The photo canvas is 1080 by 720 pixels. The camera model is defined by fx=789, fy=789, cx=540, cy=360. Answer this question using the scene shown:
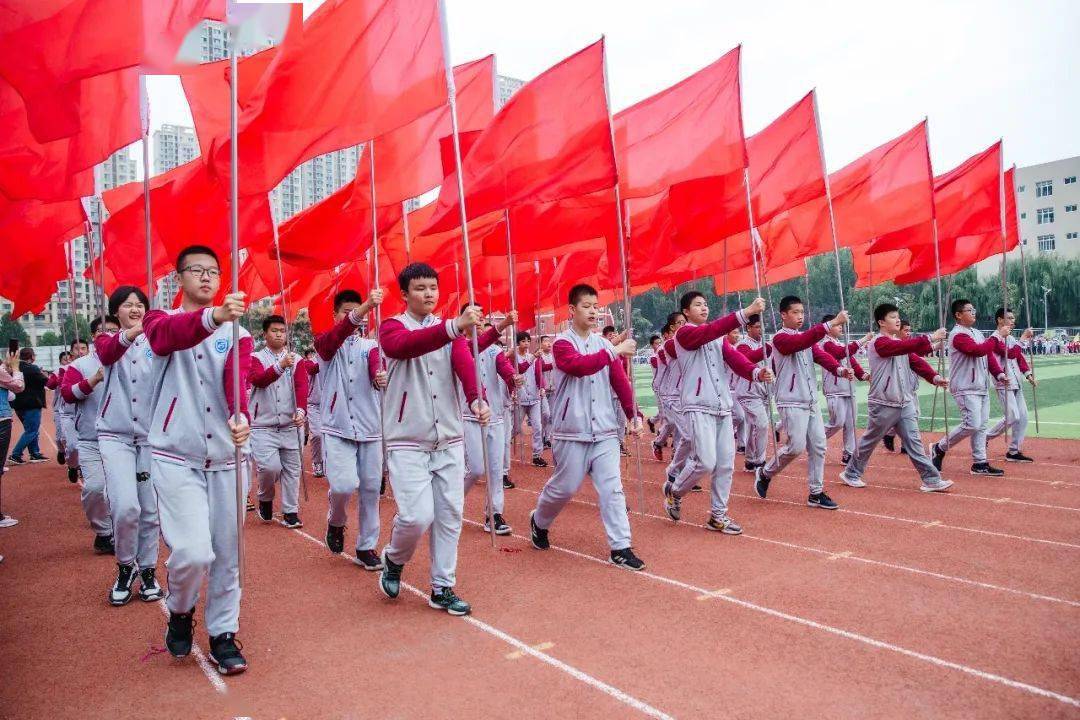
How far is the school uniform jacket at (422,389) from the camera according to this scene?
5.58 meters

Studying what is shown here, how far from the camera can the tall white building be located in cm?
7238

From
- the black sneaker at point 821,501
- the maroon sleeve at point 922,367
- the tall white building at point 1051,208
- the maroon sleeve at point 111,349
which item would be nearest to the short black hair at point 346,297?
the maroon sleeve at point 111,349

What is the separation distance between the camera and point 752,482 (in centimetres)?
1088

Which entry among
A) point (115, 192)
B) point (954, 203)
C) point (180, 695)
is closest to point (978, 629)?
point (180, 695)

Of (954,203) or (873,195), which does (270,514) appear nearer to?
(873,195)

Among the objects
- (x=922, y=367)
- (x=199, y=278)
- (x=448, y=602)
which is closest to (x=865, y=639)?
(x=448, y=602)

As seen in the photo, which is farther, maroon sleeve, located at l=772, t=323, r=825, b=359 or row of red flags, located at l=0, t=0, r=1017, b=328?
maroon sleeve, located at l=772, t=323, r=825, b=359

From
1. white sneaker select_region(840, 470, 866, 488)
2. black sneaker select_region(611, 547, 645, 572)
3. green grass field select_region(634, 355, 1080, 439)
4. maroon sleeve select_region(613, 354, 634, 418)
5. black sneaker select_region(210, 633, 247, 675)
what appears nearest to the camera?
black sneaker select_region(210, 633, 247, 675)

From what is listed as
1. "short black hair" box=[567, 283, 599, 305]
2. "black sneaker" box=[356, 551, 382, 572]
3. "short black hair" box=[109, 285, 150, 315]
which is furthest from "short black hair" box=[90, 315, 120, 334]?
"short black hair" box=[567, 283, 599, 305]

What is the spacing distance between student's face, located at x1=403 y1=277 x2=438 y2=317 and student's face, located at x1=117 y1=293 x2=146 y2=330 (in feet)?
6.87

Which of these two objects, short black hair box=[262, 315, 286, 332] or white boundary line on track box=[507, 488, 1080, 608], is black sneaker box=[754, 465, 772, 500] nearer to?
white boundary line on track box=[507, 488, 1080, 608]

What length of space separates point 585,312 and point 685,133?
10.9ft

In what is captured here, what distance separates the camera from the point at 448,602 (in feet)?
17.9

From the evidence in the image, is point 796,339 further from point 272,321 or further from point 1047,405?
point 1047,405
